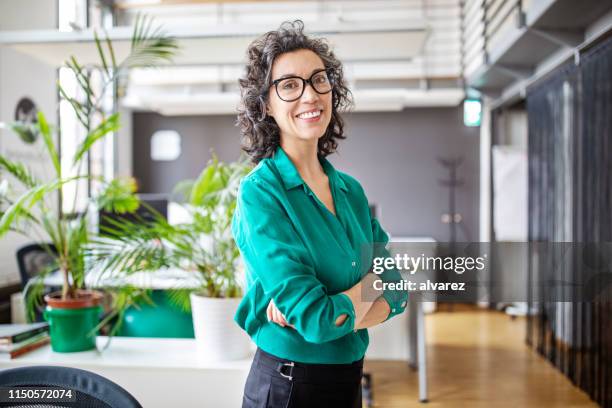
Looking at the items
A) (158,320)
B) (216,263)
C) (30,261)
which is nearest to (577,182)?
(216,263)

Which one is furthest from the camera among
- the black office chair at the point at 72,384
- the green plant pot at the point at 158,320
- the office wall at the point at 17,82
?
the office wall at the point at 17,82

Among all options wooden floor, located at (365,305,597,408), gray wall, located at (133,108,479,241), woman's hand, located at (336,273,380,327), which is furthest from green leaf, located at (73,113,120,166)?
gray wall, located at (133,108,479,241)

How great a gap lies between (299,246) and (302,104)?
309 millimetres

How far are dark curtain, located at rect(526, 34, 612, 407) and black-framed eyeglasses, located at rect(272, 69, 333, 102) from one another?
211cm

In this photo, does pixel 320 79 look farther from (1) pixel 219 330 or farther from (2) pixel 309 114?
(1) pixel 219 330

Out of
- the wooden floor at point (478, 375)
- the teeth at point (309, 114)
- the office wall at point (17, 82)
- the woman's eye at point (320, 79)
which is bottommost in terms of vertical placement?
the wooden floor at point (478, 375)

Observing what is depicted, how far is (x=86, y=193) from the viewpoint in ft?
21.9

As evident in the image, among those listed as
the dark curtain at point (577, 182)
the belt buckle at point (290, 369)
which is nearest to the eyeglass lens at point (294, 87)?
the belt buckle at point (290, 369)

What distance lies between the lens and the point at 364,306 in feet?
3.73

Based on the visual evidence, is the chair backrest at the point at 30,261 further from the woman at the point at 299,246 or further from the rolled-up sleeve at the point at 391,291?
the rolled-up sleeve at the point at 391,291

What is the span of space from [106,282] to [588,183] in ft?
10.9

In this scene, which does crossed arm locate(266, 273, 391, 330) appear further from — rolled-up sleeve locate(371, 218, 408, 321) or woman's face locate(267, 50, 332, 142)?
woman's face locate(267, 50, 332, 142)

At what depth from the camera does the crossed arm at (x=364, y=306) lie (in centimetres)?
112

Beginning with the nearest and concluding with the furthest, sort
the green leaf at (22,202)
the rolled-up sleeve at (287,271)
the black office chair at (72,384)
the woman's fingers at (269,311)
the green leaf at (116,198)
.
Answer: the black office chair at (72,384) → the rolled-up sleeve at (287,271) → the woman's fingers at (269,311) → the green leaf at (22,202) → the green leaf at (116,198)
